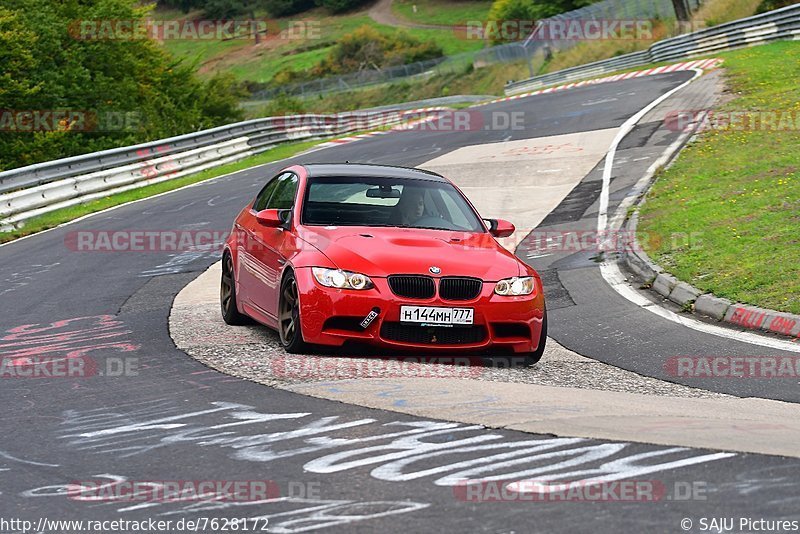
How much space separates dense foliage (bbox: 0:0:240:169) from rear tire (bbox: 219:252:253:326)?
24256 mm

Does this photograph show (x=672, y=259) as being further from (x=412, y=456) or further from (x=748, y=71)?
(x=748, y=71)

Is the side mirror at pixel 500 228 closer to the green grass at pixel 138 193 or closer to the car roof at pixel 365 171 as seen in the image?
the car roof at pixel 365 171

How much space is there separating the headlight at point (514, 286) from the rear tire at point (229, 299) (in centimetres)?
288

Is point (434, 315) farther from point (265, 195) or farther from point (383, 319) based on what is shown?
point (265, 195)

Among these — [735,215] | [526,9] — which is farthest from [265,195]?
[526,9]

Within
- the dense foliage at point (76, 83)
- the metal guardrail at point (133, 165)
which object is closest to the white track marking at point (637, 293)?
the metal guardrail at point (133, 165)

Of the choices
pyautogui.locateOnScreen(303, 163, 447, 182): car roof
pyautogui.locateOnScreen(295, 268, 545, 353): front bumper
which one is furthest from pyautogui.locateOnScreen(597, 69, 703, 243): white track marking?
pyautogui.locateOnScreen(295, 268, 545, 353): front bumper

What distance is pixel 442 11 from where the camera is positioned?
128500 millimetres

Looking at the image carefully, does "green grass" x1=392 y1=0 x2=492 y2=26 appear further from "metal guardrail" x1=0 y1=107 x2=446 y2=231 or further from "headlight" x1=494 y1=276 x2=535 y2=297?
"headlight" x1=494 y1=276 x2=535 y2=297

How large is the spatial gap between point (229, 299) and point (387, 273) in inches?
108

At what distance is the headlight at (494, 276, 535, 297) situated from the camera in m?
9.61

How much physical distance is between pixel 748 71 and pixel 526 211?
16479 mm

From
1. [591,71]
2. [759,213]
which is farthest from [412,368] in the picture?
[591,71]

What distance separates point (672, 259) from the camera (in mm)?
14703
